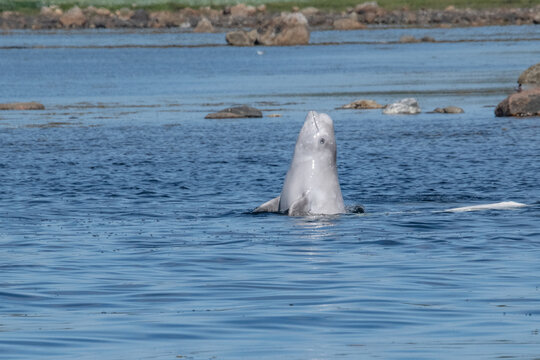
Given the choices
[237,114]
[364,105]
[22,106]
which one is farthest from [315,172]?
[22,106]

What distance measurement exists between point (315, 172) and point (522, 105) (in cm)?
2576

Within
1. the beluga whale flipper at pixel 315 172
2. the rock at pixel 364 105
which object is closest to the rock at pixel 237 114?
the rock at pixel 364 105

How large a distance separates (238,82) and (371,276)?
2413 inches

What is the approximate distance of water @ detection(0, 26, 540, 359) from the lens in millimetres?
11734

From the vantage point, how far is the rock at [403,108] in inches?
1881

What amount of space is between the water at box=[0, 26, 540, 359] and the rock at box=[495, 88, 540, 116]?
0.86m

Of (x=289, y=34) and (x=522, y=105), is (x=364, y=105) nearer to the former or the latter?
(x=522, y=105)

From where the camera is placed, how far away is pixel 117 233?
19.5 m

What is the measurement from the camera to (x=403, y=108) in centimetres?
4784

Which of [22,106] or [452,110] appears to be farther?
[22,106]

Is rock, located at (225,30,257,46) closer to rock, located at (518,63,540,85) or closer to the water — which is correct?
rock, located at (518,63,540,85)

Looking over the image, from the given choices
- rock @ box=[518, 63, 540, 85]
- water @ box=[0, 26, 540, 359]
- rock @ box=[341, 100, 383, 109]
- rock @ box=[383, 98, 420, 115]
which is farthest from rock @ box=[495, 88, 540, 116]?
rock @ box=[518, 63, 540, 85]

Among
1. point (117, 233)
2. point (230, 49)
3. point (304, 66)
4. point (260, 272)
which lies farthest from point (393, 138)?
point (230, 49)

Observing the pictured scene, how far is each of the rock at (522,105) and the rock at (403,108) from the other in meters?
4.30
